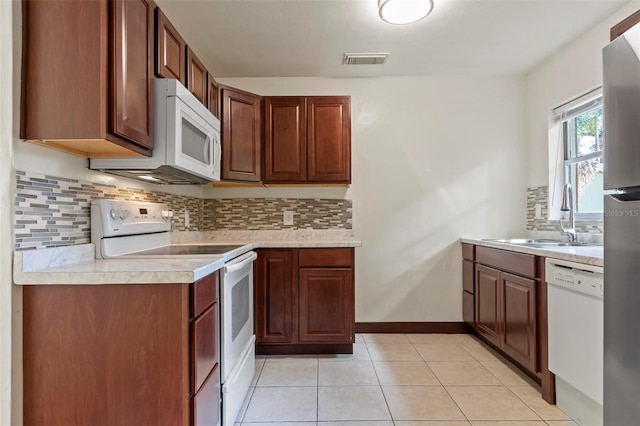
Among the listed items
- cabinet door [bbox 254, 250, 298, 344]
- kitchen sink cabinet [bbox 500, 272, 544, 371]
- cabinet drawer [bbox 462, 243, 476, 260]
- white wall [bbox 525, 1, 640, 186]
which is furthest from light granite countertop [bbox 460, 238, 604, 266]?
cabinet door [bbox 254, 250, 298, 344]

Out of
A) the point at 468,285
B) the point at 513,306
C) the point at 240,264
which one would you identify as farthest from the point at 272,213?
the point at 513,306

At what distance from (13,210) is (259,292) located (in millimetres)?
1529

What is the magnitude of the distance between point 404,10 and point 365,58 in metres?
0.72

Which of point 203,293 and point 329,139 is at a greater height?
point 329,139

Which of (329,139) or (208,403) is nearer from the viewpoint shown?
(208,403)

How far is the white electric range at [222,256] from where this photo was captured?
1501mm

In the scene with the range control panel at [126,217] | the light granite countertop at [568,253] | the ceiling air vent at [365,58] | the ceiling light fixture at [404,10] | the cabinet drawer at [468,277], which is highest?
the ceiling air vent at [365,58]

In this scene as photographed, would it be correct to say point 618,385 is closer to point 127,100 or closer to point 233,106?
point 127,100

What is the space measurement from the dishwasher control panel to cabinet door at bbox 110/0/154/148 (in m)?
2.13

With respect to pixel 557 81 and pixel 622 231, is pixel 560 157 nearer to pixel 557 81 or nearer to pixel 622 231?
pixel 557 81

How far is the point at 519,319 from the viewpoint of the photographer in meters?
2.07

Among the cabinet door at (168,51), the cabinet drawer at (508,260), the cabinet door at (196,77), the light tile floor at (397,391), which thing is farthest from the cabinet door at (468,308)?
the cabinet door at (168,51)

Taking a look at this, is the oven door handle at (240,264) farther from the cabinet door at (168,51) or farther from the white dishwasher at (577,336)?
the white dishwasher at (577,336)

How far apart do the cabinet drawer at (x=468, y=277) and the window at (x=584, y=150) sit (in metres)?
0.88
